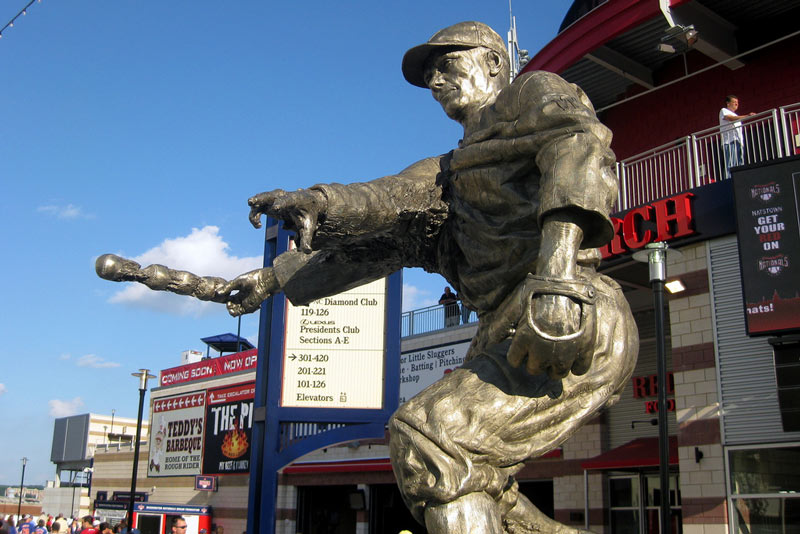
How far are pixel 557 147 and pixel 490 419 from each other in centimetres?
89

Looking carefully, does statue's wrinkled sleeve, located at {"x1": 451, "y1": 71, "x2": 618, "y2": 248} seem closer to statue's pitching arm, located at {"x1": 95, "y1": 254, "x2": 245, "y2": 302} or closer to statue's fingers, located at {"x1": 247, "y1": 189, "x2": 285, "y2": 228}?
statue's fingers, located at {"x1": 247, "y1": 189, "x2": 285, "y2": 228}

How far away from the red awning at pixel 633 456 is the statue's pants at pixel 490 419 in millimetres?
11834

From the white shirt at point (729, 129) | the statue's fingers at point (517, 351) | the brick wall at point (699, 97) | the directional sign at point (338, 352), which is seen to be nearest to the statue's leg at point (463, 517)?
the statue's fingers at point (517, 351)

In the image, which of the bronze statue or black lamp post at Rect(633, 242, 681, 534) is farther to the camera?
black lamp post at Rect(633, 242, 681, 534)

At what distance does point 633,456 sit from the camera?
562 inches

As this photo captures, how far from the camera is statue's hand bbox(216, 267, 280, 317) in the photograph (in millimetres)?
3408

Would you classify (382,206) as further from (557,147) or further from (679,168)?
(679,168)

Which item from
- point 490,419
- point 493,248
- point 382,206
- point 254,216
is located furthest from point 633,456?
point 254,216

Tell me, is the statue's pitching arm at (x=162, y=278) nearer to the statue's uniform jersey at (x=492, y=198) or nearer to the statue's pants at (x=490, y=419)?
the statue's uniform jersey at (x=492, y=198)

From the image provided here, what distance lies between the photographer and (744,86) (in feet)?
49.7

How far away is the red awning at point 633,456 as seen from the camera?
13.8 metres

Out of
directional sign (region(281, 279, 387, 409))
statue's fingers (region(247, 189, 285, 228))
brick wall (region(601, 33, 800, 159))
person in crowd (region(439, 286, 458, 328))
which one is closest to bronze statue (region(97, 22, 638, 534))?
statue's fingers (region(247, 189, 285, 228))

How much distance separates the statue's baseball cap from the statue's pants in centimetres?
113

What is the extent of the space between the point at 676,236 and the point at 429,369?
9055 millimetres
